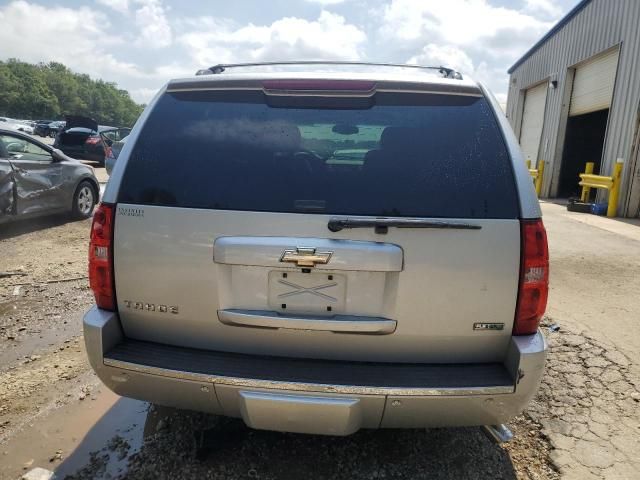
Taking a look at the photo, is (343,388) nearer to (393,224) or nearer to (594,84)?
(393,224)

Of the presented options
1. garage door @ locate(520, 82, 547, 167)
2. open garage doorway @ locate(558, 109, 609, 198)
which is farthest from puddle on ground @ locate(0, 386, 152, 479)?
garage door @ locate(520, 82, 547, 167)

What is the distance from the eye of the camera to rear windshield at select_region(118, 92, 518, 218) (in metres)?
1.99

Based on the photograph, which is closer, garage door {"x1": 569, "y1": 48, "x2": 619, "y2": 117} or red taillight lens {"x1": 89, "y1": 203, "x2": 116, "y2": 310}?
red taillight lens {"x1": 89, "y1": 203, "x2": 116, "y2": 310}

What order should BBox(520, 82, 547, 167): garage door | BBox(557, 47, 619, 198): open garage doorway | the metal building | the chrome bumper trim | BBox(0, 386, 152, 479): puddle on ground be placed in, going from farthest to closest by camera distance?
1. BBox(520, 82, 547, 167): garage door
2. BBox(557, 47, 619, 198): open garage doorway
3. the metal building
4. BBox(0, 386, 152, 479): puddle on ground
5. the chrome bumper trim

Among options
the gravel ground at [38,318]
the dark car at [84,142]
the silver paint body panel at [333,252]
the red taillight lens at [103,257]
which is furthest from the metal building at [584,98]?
the dark car at [84,142]

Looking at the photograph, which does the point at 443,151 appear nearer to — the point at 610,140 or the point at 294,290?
the point at 294,290

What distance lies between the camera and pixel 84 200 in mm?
8266

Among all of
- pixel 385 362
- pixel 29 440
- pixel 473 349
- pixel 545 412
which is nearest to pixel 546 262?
pixel 473 349

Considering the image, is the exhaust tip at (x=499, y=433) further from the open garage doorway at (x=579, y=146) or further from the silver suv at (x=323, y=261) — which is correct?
the open garage doorway at (x=579, y=146)

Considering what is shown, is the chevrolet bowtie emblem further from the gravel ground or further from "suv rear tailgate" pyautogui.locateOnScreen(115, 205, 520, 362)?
the gravel ground

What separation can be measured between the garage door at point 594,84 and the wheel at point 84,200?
12.8 metres

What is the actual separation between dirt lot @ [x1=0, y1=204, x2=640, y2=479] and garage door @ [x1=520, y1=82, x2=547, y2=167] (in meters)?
14.9

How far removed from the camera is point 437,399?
1.89m

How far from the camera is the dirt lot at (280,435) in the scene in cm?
238
